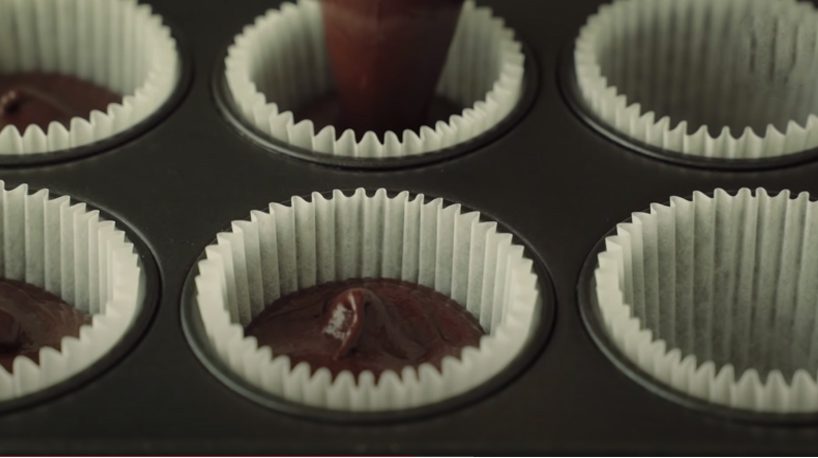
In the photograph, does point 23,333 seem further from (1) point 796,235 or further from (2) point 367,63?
(1) point 796,235

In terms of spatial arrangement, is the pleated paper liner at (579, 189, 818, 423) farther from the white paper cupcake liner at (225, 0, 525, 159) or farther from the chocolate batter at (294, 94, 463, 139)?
the chocolate batter at (294, 94, 463, 139)

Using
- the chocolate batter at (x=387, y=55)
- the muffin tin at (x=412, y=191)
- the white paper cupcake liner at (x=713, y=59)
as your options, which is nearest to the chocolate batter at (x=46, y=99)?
the muffin tin at (x=412, y=191)

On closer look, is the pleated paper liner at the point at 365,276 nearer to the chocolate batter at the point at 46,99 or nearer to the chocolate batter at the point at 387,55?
the chocolate batter at the point at 387,55

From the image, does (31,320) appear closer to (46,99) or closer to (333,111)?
(46,99)

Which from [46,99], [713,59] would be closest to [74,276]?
[46,99]

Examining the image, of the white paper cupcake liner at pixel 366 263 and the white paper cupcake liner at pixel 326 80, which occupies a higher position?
the white paper cupcake liner at pixel 326 80
